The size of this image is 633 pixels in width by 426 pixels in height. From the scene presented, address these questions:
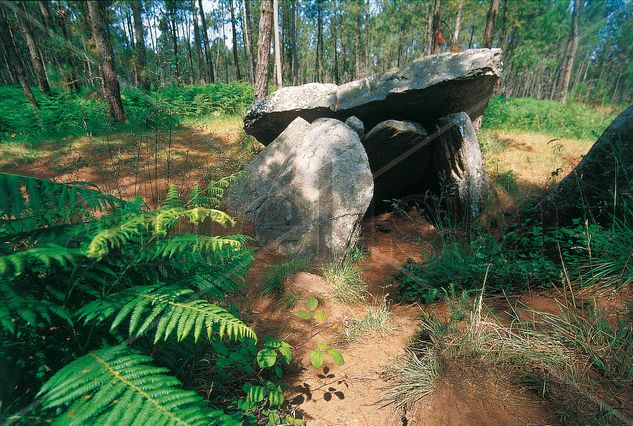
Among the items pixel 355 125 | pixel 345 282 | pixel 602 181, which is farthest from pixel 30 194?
pixel 355 125

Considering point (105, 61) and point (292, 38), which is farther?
point (292, 38)

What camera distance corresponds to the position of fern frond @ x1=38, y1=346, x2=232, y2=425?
854mm

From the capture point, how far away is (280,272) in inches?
135

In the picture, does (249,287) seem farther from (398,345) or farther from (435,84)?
(435,84)

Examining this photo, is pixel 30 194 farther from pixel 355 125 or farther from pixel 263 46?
pixel 263 46

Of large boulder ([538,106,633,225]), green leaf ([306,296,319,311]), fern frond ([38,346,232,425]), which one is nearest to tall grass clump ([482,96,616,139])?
large boulder ([538,106,633,225])

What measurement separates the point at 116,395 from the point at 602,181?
162 inches

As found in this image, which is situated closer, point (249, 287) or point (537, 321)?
point (537, 321)

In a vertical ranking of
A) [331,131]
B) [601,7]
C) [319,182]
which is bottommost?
[319,182]

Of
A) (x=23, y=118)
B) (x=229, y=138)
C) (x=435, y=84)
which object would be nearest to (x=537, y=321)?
(x=435, y=84)

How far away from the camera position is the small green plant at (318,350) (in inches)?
74.6

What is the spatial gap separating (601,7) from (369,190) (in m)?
43.0

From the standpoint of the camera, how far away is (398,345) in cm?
243

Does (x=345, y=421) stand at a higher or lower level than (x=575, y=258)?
lower
